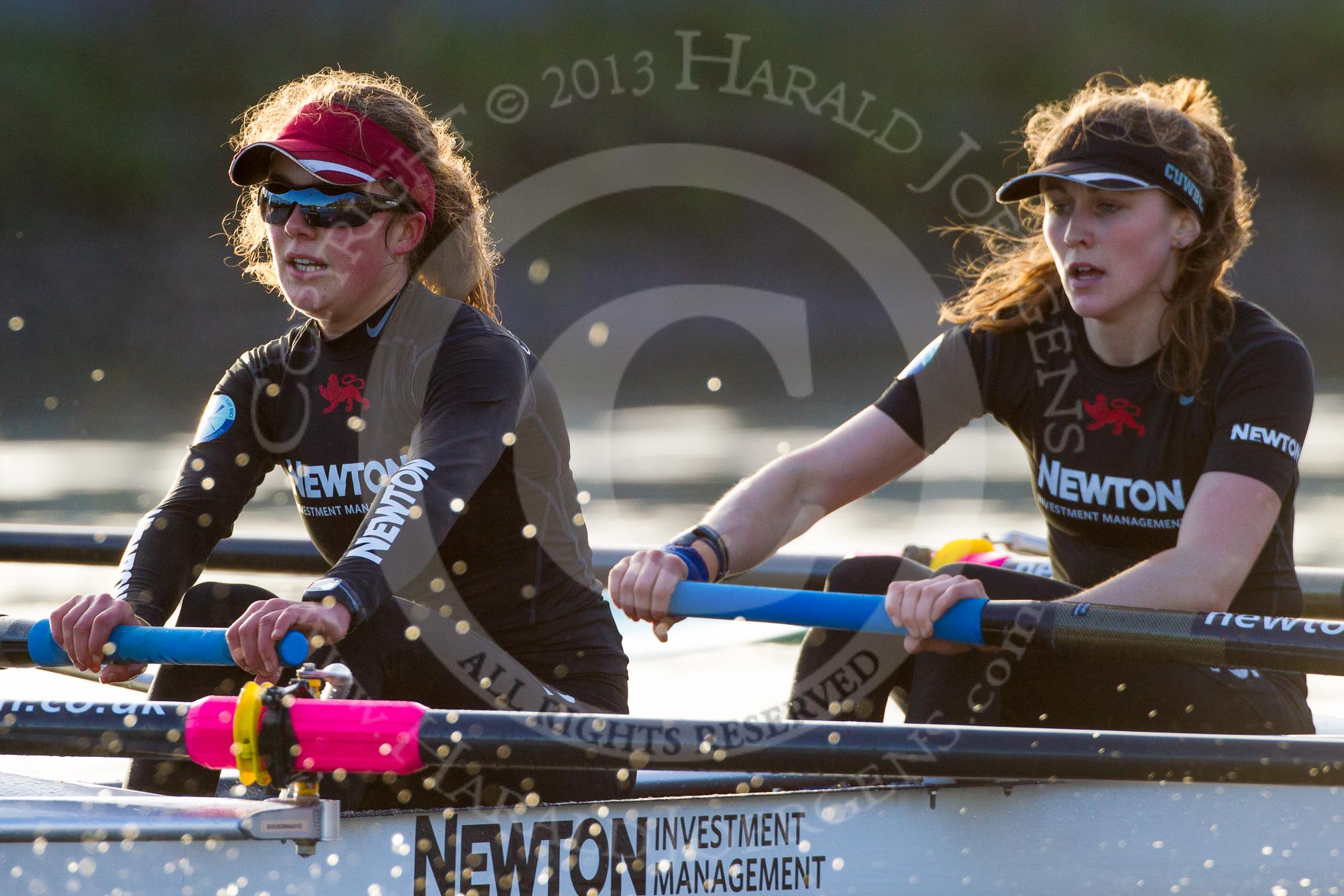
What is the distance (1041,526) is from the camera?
8.23m

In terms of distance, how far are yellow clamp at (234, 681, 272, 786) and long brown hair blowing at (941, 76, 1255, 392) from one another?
1566 millimetres

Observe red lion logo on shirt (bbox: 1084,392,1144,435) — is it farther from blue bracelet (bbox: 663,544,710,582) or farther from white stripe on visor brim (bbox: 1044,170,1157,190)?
blue bracelet (bbox: 663,544,710,582)

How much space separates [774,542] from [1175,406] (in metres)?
0.77

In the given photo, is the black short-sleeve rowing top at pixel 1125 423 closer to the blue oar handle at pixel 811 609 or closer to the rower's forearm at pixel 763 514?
the rower's forearm at pixel 763 514

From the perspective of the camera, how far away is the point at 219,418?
9.60 ft

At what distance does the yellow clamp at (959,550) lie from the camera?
4.23 m

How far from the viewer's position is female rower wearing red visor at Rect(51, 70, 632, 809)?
8.18 feet

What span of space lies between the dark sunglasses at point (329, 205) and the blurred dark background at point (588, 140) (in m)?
12.5

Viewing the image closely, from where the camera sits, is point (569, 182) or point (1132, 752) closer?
point (1132, 752)

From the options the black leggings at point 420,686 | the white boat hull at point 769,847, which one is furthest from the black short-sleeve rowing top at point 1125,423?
the black leggings at point 420,686

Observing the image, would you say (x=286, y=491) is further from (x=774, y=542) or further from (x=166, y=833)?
(x=166, y=833)

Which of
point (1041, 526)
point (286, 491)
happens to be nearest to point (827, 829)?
point (1041, 526)

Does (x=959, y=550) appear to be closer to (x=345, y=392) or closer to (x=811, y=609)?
(x=811, y=609)

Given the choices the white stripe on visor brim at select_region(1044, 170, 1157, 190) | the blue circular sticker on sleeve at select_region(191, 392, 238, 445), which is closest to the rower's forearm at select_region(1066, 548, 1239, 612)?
the white stripe on visor brim at select_region(1044, 170, 1157, 190)
